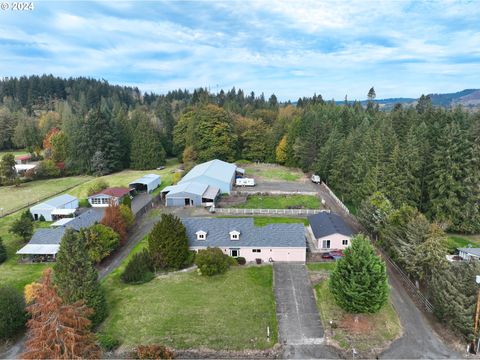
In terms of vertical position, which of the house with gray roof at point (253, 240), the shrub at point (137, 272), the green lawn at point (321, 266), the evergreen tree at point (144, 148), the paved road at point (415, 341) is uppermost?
the evergreen tree at point (144, 148)

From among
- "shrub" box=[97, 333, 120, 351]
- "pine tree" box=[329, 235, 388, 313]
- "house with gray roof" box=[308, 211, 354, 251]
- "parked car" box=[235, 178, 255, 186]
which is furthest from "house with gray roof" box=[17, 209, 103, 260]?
"parked car" box=[235, 178, 255, 186]

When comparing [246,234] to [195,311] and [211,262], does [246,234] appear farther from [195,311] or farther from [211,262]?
[195,311]

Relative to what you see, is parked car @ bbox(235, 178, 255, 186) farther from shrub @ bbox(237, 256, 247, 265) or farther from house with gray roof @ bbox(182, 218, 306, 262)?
shrub @ bbox(237, 256, 247, 265)

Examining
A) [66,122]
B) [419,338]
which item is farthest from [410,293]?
[66,122]

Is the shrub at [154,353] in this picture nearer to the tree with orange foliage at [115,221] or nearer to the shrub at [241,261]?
the shrub at [241,261]

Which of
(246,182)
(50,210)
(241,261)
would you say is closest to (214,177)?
(246,182)

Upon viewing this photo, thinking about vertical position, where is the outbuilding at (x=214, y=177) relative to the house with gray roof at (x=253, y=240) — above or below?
above

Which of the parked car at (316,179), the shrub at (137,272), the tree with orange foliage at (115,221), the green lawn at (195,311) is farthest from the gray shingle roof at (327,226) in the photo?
the parked car at (316,179)
